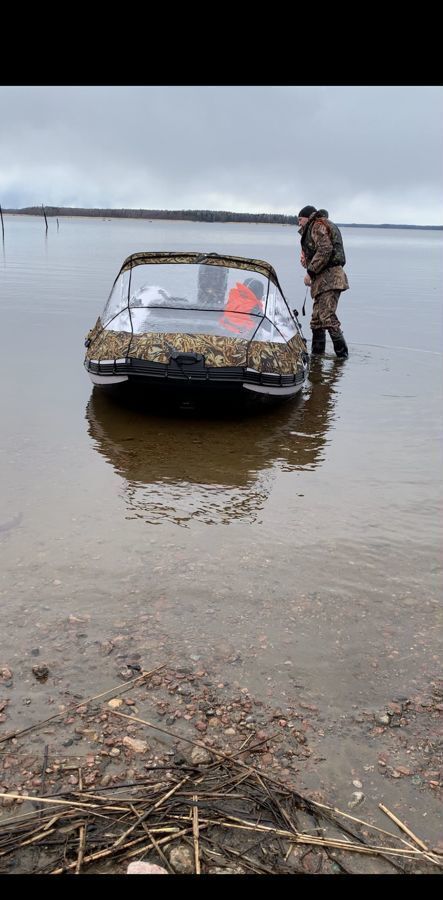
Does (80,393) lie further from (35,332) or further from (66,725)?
(66,725)

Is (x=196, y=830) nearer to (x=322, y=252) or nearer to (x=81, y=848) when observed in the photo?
(x=81, y=848)

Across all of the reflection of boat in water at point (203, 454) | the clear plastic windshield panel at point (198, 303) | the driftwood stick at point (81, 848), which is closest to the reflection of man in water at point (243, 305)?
the clear plastic windshield panel at point (198, 303)

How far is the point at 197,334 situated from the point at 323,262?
15.8 feet

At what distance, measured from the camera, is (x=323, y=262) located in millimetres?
11203

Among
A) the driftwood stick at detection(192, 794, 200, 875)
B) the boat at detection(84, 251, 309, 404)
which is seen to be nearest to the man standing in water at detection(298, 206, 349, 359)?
the boat at detection(84, 251, 309, 404)

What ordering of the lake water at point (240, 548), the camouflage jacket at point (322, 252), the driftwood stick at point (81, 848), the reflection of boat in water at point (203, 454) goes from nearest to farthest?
1. the driftwood stick at point (81, 848)
2. the lake water at point (240, 548)
3. the reflection of boat in water at point (203, 454)
4. the camouflage jacket at point (322, 252)

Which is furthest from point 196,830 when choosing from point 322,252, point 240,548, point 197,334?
point 322,252

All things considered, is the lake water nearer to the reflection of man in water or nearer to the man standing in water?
the reflection of man in water

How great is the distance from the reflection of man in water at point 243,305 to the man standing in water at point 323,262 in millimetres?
2966

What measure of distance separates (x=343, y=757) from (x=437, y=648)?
104 cm

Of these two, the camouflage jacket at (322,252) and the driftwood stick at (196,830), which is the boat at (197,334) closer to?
the camouflage jacket at (322,252)

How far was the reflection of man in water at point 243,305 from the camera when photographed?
8000mm

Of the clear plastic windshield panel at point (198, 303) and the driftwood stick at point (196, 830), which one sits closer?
the driftwood stick at point (196, 830)

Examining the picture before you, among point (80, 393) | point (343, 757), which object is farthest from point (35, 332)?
point (343, 757)
